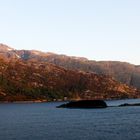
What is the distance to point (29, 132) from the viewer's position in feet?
454

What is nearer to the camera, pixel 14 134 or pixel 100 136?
pixel 100 136

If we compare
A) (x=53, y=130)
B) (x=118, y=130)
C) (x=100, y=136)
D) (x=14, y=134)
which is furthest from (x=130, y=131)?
(x=14, y=134)

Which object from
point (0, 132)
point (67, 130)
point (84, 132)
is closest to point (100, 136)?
point (84, 132)

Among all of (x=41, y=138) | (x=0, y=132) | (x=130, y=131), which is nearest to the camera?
(x=41, y=138)

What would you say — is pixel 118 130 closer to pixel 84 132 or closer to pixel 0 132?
pixel 84 132

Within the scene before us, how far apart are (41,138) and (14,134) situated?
51.3ft

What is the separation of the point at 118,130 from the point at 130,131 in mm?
5791

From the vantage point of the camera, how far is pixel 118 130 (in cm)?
13762

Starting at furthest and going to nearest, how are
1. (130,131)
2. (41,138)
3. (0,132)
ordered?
(0,132), (130,131), (41,138)

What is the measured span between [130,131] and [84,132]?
14815 millimetres

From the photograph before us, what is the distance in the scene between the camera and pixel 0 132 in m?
142

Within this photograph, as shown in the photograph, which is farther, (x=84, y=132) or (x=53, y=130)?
(x=53, y=130)

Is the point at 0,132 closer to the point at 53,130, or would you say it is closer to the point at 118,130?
the point at 53,130

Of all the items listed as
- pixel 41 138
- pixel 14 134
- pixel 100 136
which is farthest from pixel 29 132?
pixel 100 136
